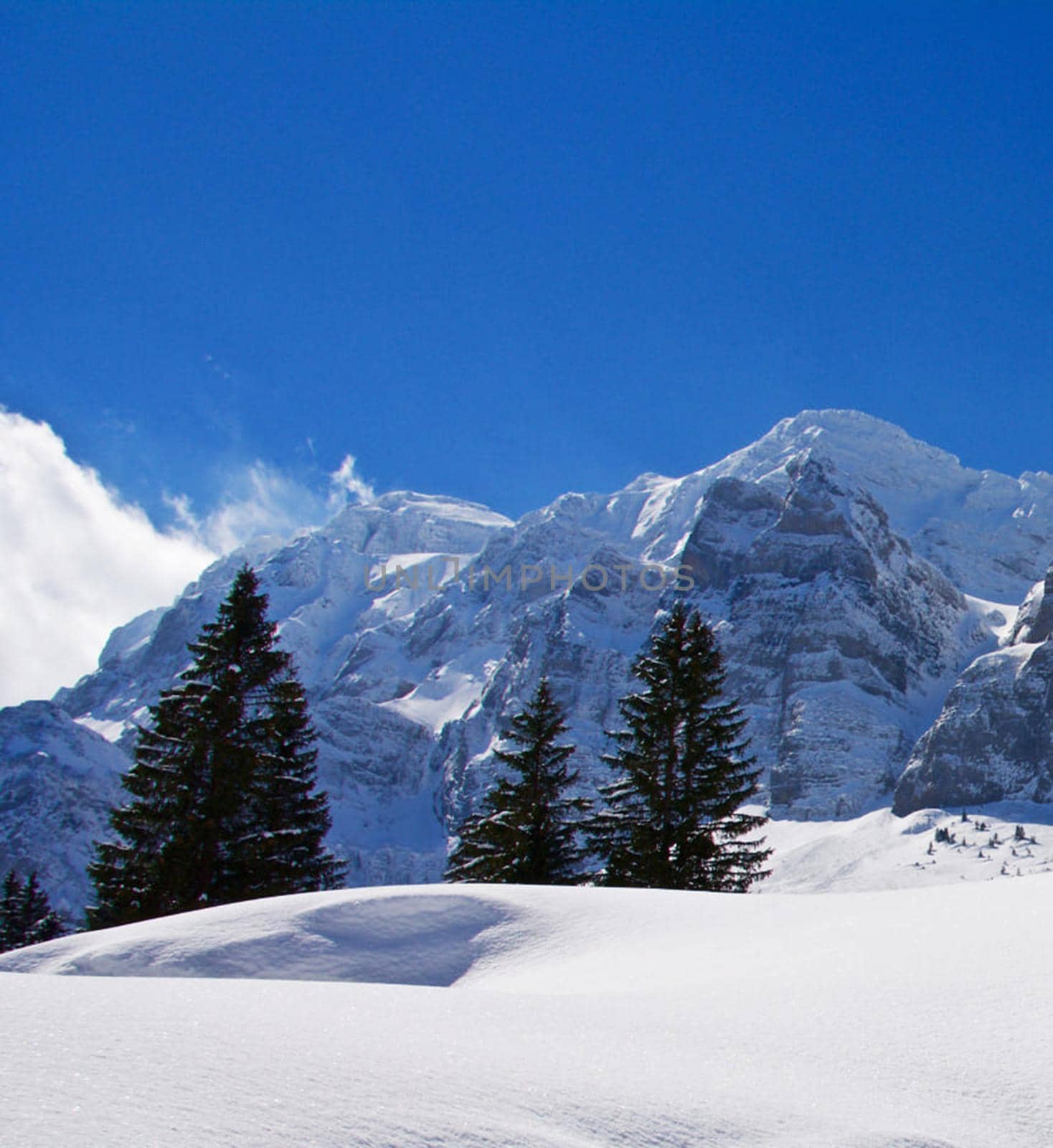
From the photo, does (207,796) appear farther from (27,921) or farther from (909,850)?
(909,850)

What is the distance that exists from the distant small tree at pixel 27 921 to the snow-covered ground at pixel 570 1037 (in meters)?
36.6

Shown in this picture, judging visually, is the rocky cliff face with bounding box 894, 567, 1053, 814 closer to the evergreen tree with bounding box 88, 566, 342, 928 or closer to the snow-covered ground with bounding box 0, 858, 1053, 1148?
the evergreen tree with bounding box 88, 566, 342, 928

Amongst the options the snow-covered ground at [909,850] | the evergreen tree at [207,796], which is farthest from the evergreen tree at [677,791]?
the snow-covered ground at [909,850]

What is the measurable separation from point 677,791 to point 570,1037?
65.1 feet

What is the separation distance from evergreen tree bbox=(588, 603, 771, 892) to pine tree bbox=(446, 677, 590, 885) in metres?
1.15

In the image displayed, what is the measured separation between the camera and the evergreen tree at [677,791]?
76.7 ft

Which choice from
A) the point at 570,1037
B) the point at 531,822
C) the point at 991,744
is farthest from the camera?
the point at 991,744

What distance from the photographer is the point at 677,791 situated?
78.3 ft

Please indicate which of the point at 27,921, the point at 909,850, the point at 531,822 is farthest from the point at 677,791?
the point at 909,850

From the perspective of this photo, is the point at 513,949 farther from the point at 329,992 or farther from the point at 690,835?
the point at 690,835

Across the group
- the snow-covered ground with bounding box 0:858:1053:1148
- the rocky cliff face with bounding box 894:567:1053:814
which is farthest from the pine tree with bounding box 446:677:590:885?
the rocky cliff face with bounding box 894:567:1053:814

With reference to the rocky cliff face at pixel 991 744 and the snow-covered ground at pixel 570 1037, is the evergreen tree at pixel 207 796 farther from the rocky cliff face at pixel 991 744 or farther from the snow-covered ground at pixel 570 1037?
the rocky cliff face at pixel 991 744

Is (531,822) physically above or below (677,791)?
below

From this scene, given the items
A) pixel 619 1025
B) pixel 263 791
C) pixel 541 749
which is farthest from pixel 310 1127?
pixel 541 749
